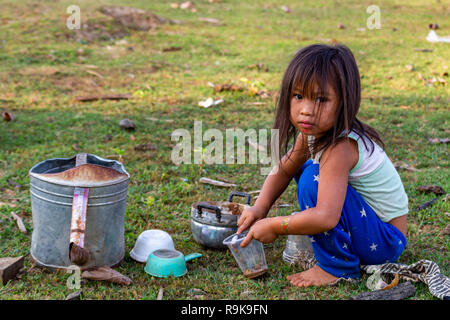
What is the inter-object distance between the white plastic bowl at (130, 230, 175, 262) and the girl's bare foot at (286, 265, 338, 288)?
77 centimetres

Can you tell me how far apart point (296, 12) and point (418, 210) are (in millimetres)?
11622

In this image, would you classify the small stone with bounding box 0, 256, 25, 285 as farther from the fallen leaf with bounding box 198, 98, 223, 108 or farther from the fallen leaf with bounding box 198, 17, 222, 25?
the fallen leaf with bounding box 198, 17, 222, 25

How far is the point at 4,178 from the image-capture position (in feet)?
13.7

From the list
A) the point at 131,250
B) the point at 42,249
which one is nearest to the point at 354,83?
the point at 131,250

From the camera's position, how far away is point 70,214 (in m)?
2.60

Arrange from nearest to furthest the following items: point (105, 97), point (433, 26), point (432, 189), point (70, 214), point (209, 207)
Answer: point (70, 214), point (209, 207), point (432, 189), point (105, 97), point (433, 26)

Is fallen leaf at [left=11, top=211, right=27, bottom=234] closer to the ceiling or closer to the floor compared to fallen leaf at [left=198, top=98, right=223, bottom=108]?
closer to the floor

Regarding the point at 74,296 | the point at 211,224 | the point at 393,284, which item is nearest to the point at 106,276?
the point at 74,296

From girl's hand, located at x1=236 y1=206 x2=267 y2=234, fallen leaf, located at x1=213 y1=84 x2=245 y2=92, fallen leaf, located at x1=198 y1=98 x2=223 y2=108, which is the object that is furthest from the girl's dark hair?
fallen leaf, located at x1=213 y1=84 x2=245 y2=92

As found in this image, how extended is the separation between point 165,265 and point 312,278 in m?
0.80

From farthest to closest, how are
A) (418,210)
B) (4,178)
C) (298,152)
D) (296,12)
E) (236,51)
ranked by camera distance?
(296,12) → (236,51) → (4,178) → (418,210) → (298,152)

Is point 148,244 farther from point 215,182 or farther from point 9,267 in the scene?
point 215,182

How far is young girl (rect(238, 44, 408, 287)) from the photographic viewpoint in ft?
7.78

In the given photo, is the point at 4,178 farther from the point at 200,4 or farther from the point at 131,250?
the point at 200,4
